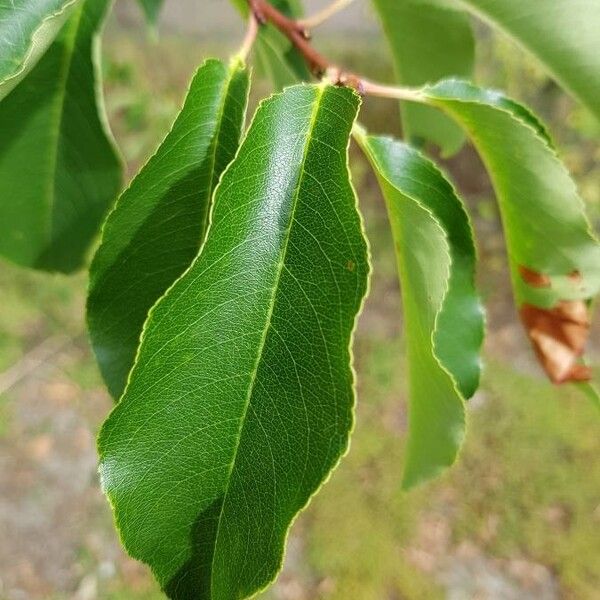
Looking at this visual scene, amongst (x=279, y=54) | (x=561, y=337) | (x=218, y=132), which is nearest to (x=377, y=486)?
(x=561, y=337)

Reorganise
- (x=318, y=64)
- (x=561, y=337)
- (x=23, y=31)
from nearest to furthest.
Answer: (x=23, y=31) < (x=318, y=64) < (x=561, y=337)

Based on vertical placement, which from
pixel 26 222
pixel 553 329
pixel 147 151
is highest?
pixel 553 329

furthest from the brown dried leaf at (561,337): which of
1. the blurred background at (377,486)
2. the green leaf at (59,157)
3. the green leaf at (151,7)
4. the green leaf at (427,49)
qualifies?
the blurred background at (377,486)

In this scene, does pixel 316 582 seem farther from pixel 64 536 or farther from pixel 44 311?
pixel 44 311

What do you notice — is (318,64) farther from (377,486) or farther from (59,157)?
(377,486)

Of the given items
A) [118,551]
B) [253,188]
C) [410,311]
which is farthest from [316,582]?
[253,188]

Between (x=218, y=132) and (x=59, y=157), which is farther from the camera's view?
(x=59, y=157)

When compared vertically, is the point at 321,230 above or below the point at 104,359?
above
